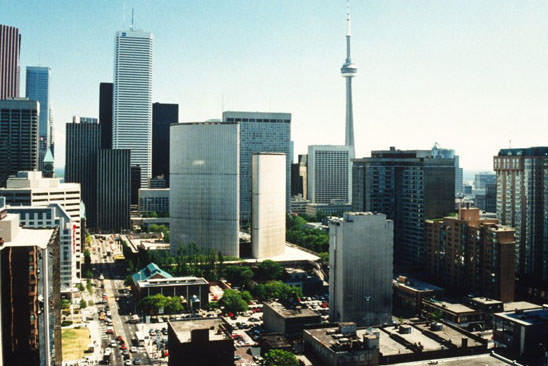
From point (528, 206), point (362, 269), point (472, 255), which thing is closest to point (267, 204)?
point (362, 269)

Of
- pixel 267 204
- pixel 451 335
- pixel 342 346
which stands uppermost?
pixel 267 204

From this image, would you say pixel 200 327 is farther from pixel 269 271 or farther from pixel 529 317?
pixel 269 271

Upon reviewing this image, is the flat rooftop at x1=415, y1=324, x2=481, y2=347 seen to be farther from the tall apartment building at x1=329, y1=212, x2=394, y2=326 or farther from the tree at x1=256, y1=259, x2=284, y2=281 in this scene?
the tree at x1=256, y1=259, x2=284, y2=281

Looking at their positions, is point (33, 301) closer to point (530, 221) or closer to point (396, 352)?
point (396, 352)

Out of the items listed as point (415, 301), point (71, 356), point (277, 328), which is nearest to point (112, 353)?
point (71, 356)

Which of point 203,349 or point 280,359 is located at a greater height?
point 203,349

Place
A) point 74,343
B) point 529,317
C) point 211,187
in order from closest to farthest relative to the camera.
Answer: point 529,317
point 74,343
point 211,187
